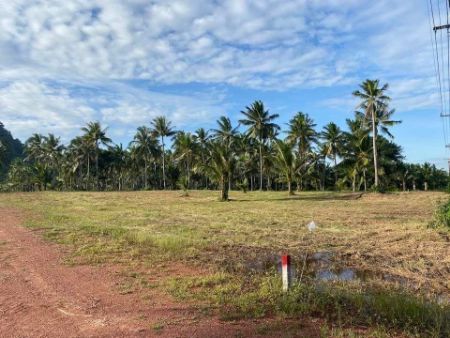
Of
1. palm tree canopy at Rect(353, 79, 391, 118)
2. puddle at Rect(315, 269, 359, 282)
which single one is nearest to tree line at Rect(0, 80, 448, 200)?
palm tree canopy at Rect(353, 79, 391, 118)

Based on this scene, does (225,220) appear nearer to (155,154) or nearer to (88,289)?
(88,289)

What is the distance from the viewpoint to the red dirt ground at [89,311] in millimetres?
5188

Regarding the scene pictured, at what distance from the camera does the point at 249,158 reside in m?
64.1

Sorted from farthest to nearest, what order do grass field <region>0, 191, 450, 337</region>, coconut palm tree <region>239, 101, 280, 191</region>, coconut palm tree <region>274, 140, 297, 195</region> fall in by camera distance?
1. coconut palm tree <region>239, 101, 280, 191</region>
2. coconut palm tree <region>274, 140, 297, 195</region>
3. grass field <region>0, 191, 450, 337</region>

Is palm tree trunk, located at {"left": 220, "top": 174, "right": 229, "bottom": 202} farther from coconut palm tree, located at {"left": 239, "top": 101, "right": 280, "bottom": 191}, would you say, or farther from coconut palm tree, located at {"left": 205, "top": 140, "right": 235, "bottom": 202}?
coconut palm tree, located at {"left": 239, "top": 101, "right": 280, "bottom": 191}

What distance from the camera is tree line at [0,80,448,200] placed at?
4591 cm

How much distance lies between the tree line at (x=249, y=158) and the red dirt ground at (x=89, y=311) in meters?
25.3

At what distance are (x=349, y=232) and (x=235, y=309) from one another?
10351 mm

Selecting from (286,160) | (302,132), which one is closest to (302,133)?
(302,132)

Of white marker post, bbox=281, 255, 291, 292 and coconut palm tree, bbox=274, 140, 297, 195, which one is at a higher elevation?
coconut palm tree, bbox=274, 140, 297, 195

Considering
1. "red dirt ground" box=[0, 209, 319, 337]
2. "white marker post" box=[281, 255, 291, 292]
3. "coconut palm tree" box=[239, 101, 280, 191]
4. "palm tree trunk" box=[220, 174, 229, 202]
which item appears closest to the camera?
"red dirt ground" box=[0, 209, 319, 337]

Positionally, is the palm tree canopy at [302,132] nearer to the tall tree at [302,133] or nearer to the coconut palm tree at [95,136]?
the tall tree at [302,133]

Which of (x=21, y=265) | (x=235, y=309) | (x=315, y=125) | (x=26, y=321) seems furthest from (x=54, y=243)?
(x=315, y=125)

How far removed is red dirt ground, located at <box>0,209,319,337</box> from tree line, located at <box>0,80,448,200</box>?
25275 mm
